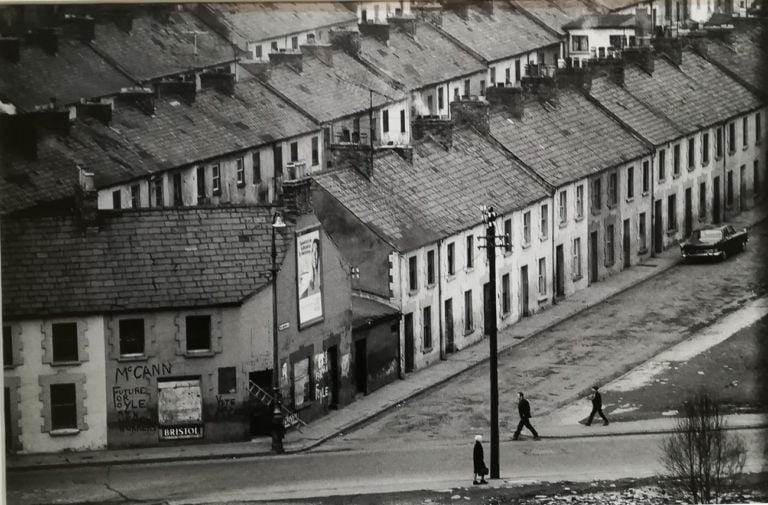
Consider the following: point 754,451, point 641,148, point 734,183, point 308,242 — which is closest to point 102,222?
point 308,242

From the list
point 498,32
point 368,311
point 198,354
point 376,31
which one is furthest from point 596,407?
point 498,32

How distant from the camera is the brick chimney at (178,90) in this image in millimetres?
76625

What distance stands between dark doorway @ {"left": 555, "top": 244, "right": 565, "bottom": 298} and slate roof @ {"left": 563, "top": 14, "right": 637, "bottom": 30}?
2542 cm

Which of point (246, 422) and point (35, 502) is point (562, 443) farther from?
point (35, 502)

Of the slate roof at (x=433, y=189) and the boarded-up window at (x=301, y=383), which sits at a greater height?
the slate roof at (x=433, y=189)

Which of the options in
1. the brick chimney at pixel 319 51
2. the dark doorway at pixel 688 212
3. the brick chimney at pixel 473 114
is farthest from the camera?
the brick chimney at pixel 319 51

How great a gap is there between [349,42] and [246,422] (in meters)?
34.1

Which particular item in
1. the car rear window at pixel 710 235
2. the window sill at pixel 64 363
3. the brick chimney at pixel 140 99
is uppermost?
the brick chimney at pixel 140 99

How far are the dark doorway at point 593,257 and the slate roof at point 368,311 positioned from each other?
12.6 meters

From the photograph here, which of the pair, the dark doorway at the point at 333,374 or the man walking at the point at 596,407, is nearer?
the man walking at the point at 596,407

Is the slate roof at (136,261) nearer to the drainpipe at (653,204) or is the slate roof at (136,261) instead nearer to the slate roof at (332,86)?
the slate roof at (332,86)

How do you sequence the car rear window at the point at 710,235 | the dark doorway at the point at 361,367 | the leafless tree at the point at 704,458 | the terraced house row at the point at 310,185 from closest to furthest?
1. the leafless tree at the point at 704,458
2. the terraced house row at the point at 310,185
3. the dark doorway at the point at 361,367
4. the car rear window at the point at 710,235

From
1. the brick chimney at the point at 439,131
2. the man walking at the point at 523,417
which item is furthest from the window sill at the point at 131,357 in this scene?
the brick chimney at the point at 439,131

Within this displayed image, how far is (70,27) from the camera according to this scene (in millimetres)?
76062
